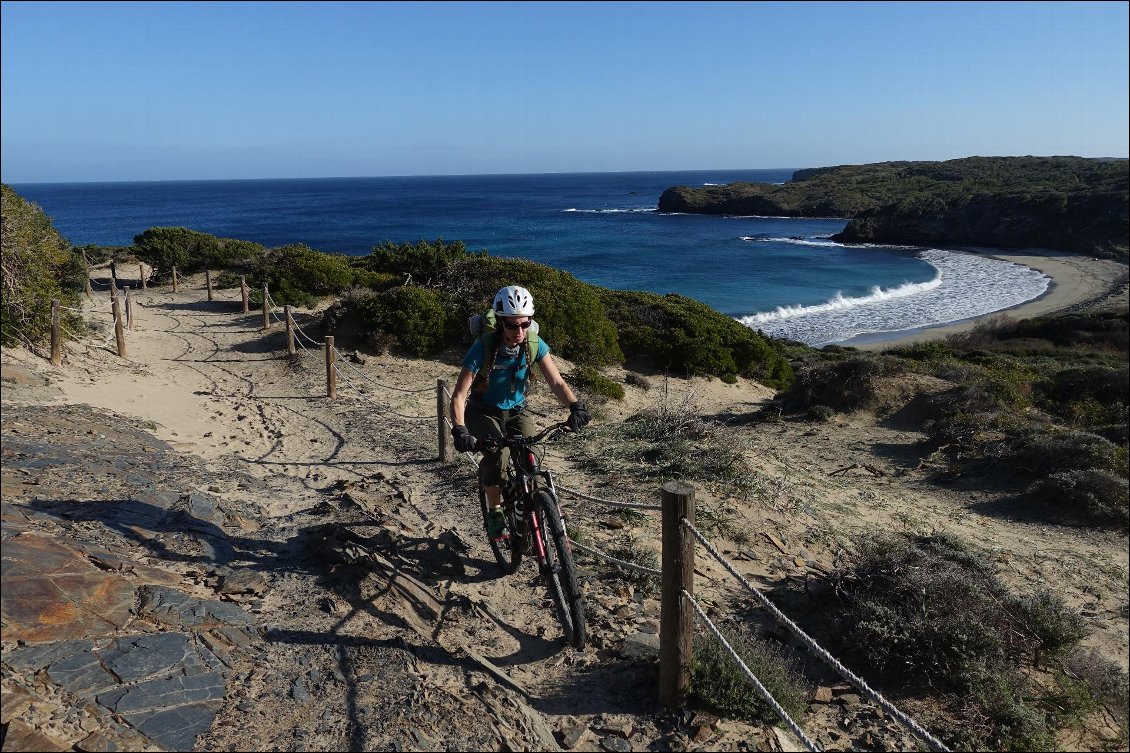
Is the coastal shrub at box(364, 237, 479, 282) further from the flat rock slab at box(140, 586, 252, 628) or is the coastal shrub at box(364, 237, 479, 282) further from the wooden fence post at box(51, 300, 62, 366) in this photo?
the flat rock slab at box(140, 586, 252, 628)

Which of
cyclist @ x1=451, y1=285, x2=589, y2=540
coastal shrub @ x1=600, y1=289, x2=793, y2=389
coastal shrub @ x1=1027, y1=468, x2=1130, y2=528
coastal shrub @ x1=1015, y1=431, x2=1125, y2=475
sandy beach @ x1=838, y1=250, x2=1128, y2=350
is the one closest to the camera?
cyclist @ x1=451, y1=285, x2=589, y2=540

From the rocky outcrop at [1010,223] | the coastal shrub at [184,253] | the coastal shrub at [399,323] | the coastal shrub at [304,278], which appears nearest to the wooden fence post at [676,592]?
the coastal shrub at [399,323]

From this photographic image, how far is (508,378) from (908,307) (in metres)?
33.8

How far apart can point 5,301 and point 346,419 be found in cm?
453

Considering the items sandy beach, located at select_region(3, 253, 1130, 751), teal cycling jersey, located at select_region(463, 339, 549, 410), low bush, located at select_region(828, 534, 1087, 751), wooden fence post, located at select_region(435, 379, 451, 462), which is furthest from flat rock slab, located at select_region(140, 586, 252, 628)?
low bush, located at select_region(828, 534, 1087, 751)

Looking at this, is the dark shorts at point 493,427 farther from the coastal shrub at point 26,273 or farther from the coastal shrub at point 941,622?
the coastal shrub at point 26,273

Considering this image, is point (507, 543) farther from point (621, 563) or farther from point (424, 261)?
point (424, 261)

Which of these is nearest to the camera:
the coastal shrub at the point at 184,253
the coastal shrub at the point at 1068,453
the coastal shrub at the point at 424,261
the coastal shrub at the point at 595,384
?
the coastal shrub at the point at 1068,453

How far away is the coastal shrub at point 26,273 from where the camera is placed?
30.1ft

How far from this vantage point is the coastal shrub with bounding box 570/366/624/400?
13148 millimetres

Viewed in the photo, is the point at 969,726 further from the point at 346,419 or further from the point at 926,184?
the point at 926,184

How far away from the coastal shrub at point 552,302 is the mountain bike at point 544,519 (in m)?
Answer: 10.1

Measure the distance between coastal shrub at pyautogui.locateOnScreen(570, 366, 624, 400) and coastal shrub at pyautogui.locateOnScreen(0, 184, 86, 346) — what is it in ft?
27.0

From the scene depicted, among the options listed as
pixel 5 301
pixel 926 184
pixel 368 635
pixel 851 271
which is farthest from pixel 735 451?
pixel 926 184
